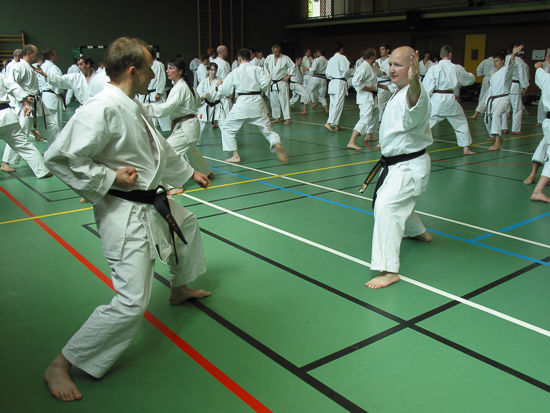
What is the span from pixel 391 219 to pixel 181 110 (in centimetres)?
337

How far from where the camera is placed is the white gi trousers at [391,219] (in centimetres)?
327

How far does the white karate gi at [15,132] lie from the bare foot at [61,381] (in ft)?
15.8

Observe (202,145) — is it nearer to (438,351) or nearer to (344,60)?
(344,60)

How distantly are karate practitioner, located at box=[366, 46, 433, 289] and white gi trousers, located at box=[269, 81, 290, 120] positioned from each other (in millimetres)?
8332

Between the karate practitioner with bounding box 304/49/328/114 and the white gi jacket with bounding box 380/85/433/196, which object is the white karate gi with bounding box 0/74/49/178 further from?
the karate practitioner with bounding box 304/49/328/114

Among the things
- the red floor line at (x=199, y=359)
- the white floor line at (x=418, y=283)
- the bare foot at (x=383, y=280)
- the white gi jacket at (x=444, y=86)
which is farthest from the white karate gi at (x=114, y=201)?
the white gi jacket at (x=444, y=86)

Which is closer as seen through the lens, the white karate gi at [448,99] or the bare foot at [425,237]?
the bare foot at [425,237]

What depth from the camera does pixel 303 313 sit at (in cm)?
294

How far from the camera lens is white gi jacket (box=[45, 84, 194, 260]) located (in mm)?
2076

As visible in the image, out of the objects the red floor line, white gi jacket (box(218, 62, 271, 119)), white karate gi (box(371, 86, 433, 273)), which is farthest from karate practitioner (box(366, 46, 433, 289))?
white gi jacket (box(218, 62, 271, 119))

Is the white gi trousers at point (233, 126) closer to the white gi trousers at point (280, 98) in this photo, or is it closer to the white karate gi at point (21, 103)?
the white karate gi at point (21, 103)

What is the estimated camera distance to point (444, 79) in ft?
25.5

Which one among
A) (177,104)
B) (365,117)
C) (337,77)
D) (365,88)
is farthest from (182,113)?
(337,77)

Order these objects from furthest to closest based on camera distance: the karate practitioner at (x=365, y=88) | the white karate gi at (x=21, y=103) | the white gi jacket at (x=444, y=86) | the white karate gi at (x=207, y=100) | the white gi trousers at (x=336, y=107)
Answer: the white gi trousers at (x=336, y=107), the white karate gi at (x=207, y=100), the karate practitioner at (x=365, y=88), the white gi jacket at (x=444, y=86), the white karate gi at (x=21, y=103)
